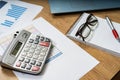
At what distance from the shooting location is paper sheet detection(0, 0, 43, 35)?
0.80m

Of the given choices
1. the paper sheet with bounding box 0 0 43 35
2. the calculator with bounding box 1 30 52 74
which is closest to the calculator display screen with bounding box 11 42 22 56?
the calculator with bounding box 1 30 52 74

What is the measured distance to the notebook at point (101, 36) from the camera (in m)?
0.70

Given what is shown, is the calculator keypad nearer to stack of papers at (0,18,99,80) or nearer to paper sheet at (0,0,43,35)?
stack of papers at (0,18,99,80)

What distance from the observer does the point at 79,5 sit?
0.86 m

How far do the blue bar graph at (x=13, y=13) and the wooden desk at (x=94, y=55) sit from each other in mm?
88

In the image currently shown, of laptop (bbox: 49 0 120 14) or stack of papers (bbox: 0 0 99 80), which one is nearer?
stack of papers (bbox: 0 0 99 80)

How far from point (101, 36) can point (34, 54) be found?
0.27 metres

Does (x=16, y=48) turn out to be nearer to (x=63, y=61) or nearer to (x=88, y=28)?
(x=63, y=61)

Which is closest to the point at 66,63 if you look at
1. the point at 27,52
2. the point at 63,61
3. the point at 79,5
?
the point at 63,61

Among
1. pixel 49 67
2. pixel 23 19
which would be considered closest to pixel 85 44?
pixel 49 67

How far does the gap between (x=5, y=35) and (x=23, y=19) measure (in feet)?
0.38

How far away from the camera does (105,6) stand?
2.81ft

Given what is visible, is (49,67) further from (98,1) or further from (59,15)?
(98,1)

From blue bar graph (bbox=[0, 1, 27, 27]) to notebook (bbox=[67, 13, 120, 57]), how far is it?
0.24 m
